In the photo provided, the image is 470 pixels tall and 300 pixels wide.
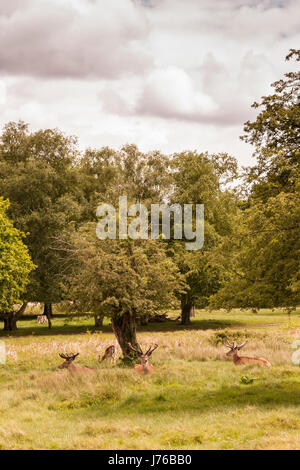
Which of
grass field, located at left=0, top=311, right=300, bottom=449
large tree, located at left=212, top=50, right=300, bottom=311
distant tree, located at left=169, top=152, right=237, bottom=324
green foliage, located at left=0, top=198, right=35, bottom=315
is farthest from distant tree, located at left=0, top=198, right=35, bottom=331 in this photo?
large tree, located at left=212, top=50, right=300, bottom=311

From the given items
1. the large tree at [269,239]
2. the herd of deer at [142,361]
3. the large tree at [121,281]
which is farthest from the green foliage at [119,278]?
the large tree at [269,239]

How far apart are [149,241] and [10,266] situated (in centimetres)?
1143

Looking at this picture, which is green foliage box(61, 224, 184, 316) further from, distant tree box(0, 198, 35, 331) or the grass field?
distant tree box(0, 198, 35, 331)

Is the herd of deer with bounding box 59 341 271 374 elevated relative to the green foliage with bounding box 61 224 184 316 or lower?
lower

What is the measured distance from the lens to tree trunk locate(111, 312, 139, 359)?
898 inches

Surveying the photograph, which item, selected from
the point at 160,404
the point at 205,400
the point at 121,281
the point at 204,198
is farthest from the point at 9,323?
the point at 205,400

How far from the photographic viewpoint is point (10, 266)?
101 ft

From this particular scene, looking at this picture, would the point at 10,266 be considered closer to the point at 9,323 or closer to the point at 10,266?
the point at 10,266

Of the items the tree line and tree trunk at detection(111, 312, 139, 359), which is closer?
the tree line

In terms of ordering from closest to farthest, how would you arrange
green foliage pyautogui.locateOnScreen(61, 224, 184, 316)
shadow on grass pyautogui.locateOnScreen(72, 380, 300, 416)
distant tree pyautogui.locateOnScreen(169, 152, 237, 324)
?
1. shadow on grass pyautogui.locateOnScreen(72, 380, 300, 416)
2. green foliage pyautogui.locateOnScreen(61, 224, 184, 316)
3. distant tree pyautogui.locateOnScreen(169, 152, 237, 324)

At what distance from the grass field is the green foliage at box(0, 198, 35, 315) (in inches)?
257

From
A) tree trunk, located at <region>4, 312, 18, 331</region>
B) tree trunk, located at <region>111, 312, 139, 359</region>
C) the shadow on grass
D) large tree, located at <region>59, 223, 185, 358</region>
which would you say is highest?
large tree, located at <region>59, 223, 185, 358</region>

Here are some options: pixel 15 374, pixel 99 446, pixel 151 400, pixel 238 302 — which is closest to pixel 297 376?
pixel 238 302

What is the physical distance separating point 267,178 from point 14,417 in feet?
→ 40.0
